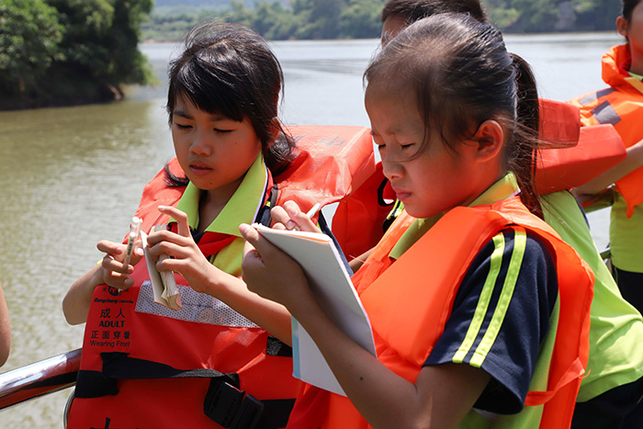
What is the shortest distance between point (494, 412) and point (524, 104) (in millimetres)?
675

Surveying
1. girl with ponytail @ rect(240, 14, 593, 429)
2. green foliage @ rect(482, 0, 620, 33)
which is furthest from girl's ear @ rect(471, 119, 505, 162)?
green foliage @ rect(482, 0, 620, 33)

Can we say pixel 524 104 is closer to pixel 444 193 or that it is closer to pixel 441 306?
pixel 444 193

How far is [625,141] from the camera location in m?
2.18

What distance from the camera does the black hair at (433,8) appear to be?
200cm

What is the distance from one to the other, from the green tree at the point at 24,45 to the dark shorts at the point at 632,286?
1653 centimetres

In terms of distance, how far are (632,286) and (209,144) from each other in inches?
63.9

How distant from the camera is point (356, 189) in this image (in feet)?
6.71

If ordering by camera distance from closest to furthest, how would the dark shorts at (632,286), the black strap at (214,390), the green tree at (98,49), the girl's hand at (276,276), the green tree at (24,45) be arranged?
1. the girl's hand at (276,276)
2. the black strap at (214,390)
3. the dark shorts at (632,286)
4. the green tree at (24,45)
5. the green tree at (98,49)

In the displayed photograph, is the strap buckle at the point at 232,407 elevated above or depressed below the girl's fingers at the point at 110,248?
below

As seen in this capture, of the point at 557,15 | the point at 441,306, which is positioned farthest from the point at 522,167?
the point at 557,15

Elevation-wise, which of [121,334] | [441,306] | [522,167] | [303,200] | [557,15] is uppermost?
[522,167]

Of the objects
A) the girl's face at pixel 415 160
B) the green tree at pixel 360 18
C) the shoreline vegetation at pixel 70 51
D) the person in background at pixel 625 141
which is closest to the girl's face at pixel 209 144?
the girl's face at pixel 415 160

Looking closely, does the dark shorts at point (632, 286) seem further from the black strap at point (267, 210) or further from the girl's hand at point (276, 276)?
the girl's hand at point (276, 276)

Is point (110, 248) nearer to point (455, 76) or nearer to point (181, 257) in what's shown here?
point (181, 257)
